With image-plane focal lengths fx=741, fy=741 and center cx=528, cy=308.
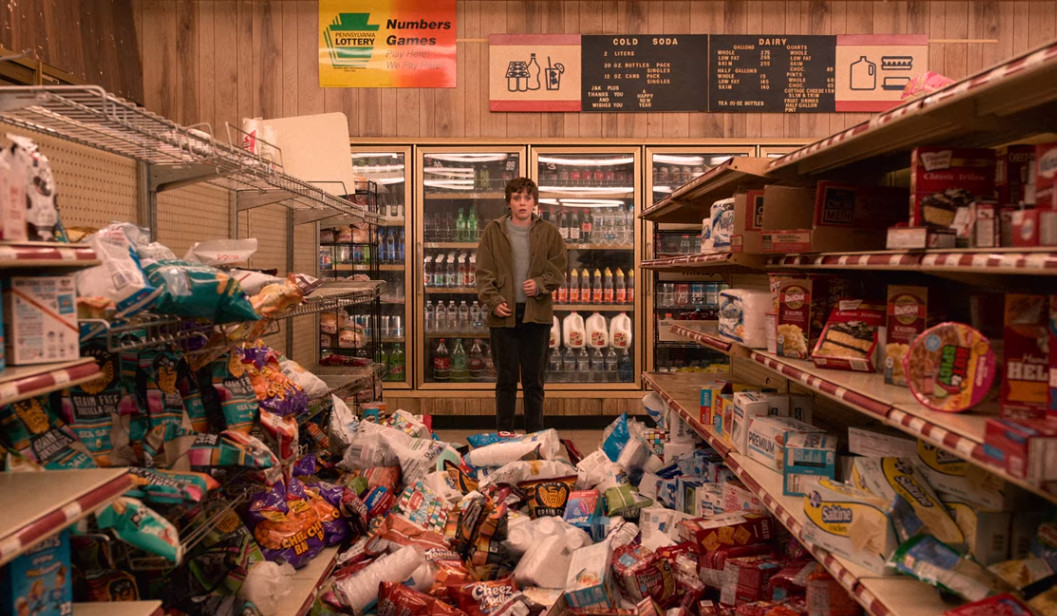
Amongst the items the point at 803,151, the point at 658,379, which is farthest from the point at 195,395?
the point at 658,379

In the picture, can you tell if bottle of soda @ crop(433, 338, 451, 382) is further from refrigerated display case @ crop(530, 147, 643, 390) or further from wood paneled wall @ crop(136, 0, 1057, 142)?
wood paneled wall @ crop(136, 0, 1057, 142)

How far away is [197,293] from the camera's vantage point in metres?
1.86

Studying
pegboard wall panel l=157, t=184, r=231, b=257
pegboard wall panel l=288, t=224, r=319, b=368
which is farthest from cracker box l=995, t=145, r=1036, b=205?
pegboard wall panel l=288, t=224, r=319, b=368

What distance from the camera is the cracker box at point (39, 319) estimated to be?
1.43 m

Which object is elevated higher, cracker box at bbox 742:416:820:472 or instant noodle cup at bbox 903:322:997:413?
instant noodle cup at bbox 903:322:997:413

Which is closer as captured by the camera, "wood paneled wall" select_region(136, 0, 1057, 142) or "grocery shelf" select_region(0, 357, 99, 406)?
"grocery shelf" select_region(0, 357, 99, 406)

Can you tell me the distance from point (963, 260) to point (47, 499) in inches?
74.9

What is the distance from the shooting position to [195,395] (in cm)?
215

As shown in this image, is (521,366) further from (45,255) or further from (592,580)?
(45,255)

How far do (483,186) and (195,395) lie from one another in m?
4.09

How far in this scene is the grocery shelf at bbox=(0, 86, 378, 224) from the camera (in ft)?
5.44

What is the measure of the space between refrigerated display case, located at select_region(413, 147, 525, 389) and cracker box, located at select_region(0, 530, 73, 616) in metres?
4.31

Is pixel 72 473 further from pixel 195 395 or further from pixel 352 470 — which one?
pixel 352 470

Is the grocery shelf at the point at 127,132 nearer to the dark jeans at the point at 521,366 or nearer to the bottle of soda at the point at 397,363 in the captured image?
the dark jeans at the point at 521,366
